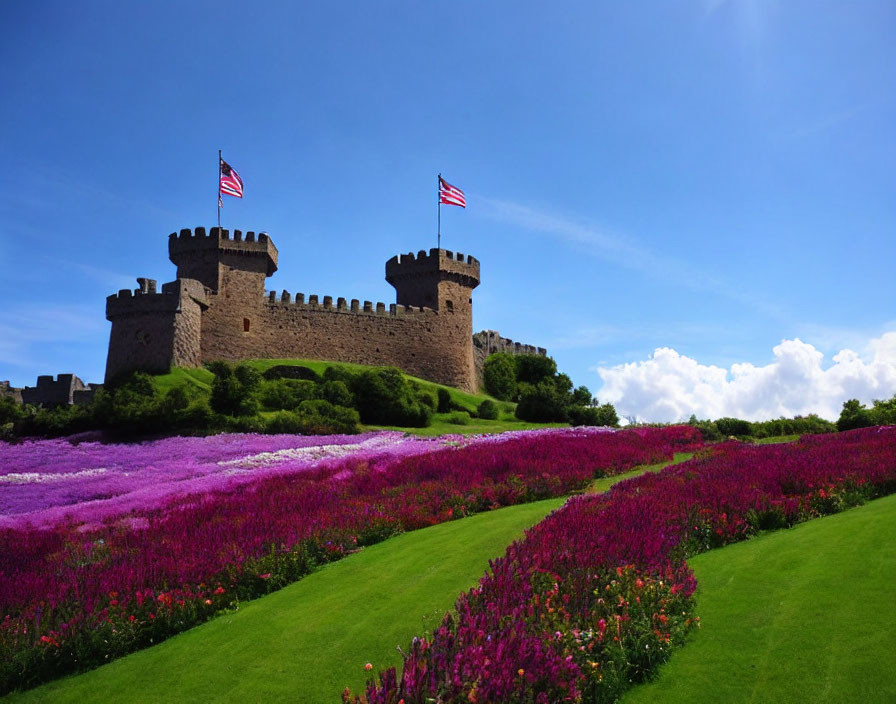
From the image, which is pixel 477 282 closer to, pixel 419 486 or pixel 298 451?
pixel 298 451

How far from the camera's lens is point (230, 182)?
46.2m

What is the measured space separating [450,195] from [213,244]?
18890mm

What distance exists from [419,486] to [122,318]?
124 feet

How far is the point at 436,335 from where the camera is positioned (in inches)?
2413

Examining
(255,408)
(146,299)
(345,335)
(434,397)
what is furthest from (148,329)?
(434,397)

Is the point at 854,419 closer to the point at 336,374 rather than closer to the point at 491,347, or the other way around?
the point at 336,374

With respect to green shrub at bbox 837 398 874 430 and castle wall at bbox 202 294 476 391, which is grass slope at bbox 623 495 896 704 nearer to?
green shrub at bbox 837 398 874 430

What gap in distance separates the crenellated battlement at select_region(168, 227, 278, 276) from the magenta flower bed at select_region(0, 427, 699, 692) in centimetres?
3380

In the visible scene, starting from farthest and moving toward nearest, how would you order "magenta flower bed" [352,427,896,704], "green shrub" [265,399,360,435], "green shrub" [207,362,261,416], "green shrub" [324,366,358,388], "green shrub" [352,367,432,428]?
1. "green shrub" [324,366,358,388]
2. "green shrub" [352,367,432,428]
3. "green shrub" [207,362,261,416]
4. "green shrub" [265,399,360,435]
5. "magenta flower bed" [352,427,896,704]

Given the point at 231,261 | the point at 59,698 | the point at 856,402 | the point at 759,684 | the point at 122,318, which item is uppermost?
the point at 231,261

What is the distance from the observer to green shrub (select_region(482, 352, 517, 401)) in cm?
6656

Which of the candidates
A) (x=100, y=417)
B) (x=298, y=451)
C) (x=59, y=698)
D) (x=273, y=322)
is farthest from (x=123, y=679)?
(x=273, y=322)

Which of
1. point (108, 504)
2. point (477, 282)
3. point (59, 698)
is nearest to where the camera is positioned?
point (59, 698)

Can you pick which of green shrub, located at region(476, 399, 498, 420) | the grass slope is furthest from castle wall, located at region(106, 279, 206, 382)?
the grass slope
